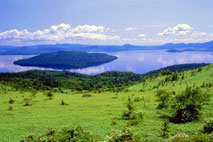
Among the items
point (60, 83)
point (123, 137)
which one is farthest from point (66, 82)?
point (123, 137)

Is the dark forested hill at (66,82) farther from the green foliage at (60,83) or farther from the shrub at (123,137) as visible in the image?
the shrub at (123,137)

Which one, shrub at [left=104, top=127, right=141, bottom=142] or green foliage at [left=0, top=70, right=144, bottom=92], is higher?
shrub at [left=104, top=127, right=141, bottom=142]

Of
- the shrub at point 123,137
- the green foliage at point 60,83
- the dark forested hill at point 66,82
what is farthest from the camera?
the dark forested hill at point 66,82

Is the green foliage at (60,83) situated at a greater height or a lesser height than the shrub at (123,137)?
lesser

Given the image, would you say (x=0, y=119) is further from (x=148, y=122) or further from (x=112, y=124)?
(x=148, y=122)

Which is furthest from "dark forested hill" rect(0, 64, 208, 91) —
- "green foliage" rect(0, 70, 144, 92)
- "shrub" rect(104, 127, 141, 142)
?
"shrub" rect(104, 127, 141, 142)

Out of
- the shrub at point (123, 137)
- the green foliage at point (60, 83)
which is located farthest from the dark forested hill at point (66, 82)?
the shrub at point (123, 137)

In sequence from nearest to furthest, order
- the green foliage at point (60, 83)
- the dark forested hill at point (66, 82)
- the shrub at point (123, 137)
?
the shrub at point (123, 137)
the green foliage at point (60, 83)
the dark forested hill at point (66, 82)

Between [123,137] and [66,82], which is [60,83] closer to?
[66,82]

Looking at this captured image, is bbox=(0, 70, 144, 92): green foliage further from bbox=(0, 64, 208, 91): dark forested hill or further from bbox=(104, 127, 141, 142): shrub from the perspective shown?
bbox=(104, 127, 141, 142): shrub

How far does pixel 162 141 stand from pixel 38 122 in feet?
40.6

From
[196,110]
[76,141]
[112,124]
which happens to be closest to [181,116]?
[196,110]

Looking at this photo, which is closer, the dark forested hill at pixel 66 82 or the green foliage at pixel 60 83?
the green foliage at pixel 60 83

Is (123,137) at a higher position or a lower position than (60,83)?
higher
